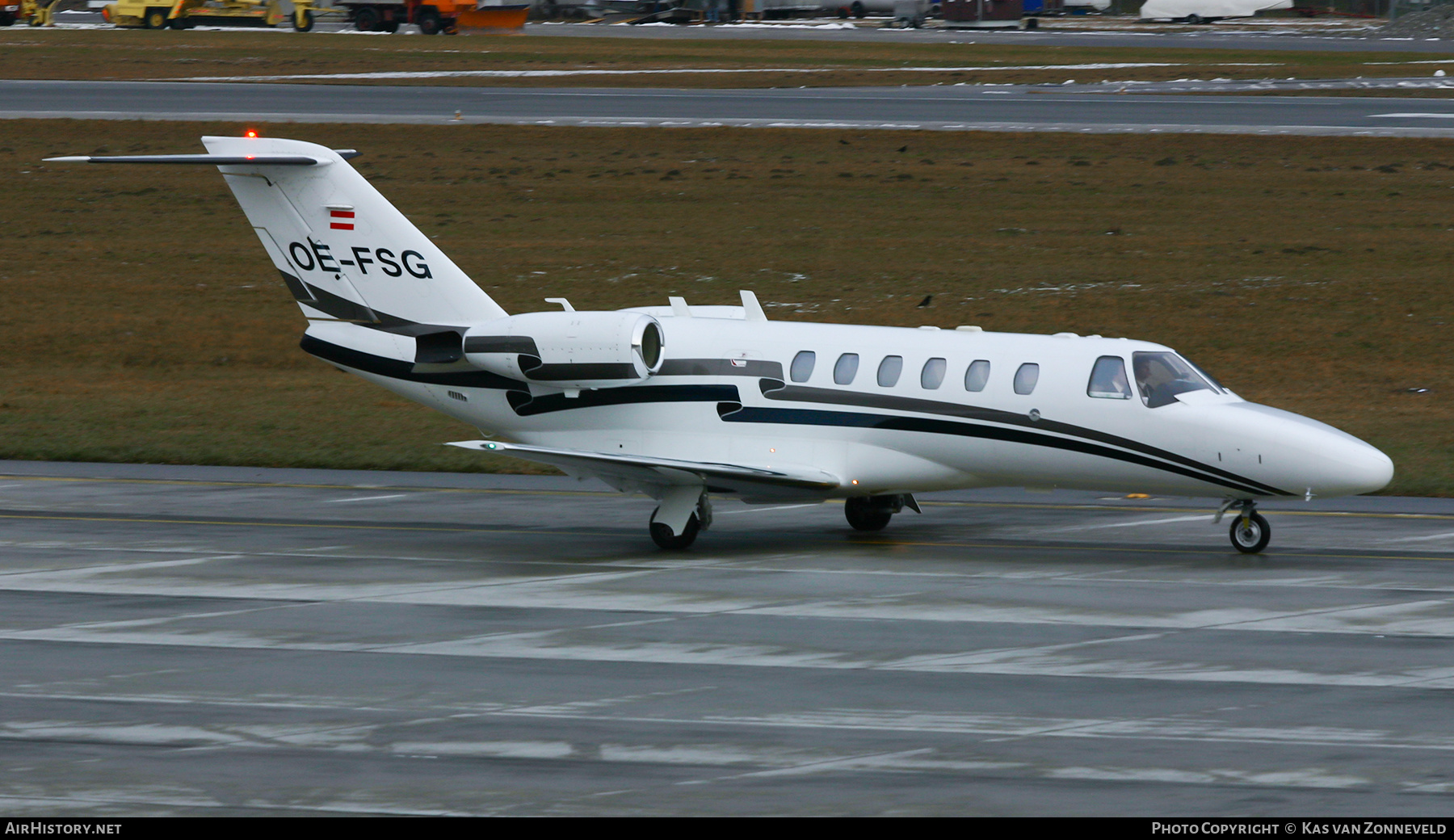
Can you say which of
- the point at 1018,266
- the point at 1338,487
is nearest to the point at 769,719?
the point at 1338,487

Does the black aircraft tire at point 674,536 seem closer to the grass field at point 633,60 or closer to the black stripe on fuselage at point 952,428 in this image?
the black stripe on fuselage at point 952,428

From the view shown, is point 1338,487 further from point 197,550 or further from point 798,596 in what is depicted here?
point 197,550

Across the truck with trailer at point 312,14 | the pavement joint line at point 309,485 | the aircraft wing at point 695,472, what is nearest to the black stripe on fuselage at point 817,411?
the aircraft wing at point 695,472

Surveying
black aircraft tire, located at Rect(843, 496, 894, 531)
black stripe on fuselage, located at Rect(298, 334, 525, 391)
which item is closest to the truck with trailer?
black stripe on fuselage, located at Rect(298, 334, 525, 391)

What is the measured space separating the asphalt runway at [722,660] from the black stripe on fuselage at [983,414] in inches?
43.5

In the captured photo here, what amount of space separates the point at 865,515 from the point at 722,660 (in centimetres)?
659

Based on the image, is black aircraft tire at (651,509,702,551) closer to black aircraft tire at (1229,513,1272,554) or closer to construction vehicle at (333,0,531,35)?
black aircraft tire at (1229,513,1272,554)

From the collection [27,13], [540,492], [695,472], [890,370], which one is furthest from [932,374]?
[27,13]

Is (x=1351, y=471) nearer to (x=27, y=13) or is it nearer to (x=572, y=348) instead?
(x=572, y=348)

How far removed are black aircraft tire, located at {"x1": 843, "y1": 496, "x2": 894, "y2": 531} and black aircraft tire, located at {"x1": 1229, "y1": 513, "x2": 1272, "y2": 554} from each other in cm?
420

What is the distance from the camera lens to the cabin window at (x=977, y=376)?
783 inches

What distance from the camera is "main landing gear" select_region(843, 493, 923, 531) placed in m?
21.6

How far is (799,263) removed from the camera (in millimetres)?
40656

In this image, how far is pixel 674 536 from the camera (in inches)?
810
